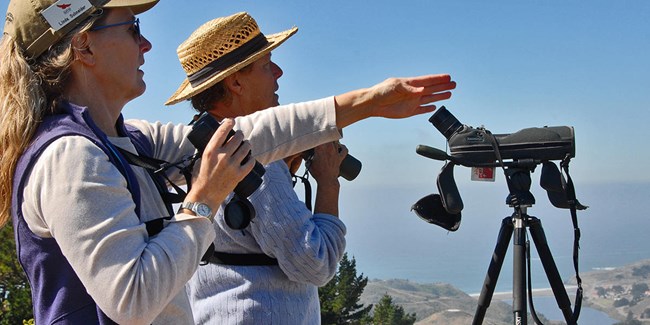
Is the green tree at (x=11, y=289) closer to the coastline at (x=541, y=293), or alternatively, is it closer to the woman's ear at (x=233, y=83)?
the coastline at (x=541, y=293)

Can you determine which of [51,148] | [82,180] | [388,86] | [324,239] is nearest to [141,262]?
[82,180]

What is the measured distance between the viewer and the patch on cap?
5.91 ft

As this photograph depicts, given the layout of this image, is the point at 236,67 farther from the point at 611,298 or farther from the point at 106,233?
the point at 611,298

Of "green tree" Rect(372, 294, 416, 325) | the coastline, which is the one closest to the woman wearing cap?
the coastline

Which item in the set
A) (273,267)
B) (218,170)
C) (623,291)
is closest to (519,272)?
(273,267)

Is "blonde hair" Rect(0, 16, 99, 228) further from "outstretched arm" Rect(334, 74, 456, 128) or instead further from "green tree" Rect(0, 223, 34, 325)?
"green tree" Rect(0, 223, 34, 325)

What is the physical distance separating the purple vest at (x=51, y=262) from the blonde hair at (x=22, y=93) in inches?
1.4

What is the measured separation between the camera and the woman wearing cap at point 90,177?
5.25ft

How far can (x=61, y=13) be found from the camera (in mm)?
1808

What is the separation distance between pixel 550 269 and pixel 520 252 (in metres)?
0.18

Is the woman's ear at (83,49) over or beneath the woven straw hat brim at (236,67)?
beneath

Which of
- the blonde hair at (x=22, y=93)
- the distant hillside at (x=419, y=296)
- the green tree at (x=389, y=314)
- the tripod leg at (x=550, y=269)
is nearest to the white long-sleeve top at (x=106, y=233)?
the blonde hair at (x=22, y=93)

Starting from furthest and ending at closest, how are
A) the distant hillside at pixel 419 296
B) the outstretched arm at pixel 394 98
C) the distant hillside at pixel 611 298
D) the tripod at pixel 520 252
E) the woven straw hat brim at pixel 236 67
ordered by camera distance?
the distant hillside at pixel 419 296
the distant hillside at pixel 611 298
the tripod at pixel 520 252
the woven straw hat brim at pixel 236 67
the outstretched arm at pixel 394 98

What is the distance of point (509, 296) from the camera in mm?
3498
